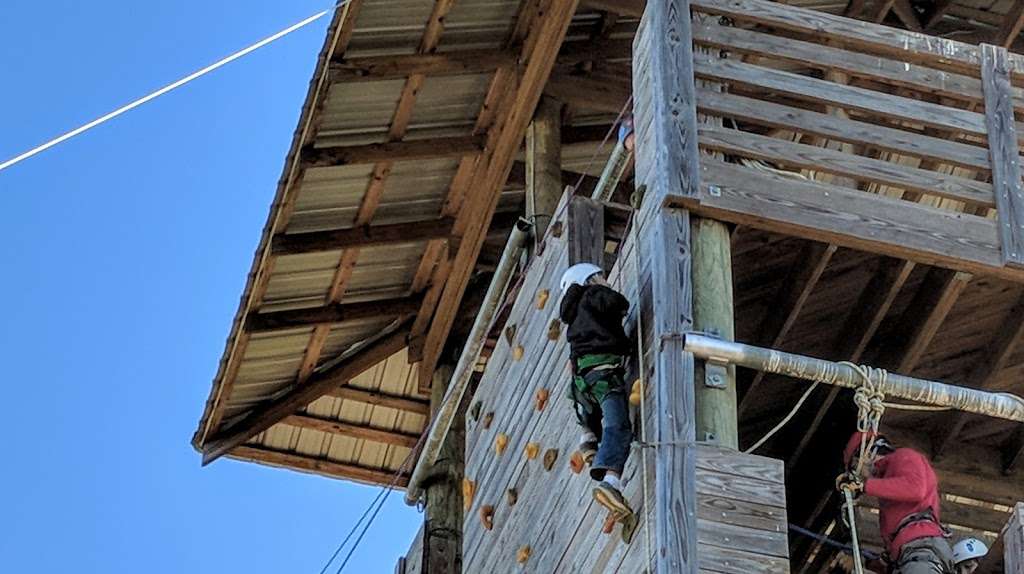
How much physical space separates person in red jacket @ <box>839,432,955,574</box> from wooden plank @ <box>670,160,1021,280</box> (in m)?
1.20

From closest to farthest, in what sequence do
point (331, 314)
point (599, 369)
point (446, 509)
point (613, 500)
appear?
point (613, 500) < point (599, 369) < point (446, 509) < point (331, 314)

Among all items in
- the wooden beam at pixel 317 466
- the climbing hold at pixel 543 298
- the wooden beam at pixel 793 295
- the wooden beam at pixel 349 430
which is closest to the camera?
the climbing hold at pixel 543 298

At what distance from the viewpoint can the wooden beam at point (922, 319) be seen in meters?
14.0

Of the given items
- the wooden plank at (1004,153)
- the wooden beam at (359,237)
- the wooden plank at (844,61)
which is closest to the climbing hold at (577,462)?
the wooden plank at (844,61)

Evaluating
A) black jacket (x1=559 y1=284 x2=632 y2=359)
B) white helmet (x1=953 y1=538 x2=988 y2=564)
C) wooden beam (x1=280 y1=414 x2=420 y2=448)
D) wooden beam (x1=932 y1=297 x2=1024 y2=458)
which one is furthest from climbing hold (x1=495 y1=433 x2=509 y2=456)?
wooden beam (x1=280 y1=414 x2=420 y2=448)

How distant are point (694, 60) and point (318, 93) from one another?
4.46 meters

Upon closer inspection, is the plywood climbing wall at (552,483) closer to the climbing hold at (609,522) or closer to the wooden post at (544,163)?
the climbing hold at (609,522)

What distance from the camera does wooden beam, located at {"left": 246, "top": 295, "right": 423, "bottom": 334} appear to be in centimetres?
1783

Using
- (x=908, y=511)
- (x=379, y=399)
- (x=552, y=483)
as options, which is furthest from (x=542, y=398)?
(x=379, y=399)

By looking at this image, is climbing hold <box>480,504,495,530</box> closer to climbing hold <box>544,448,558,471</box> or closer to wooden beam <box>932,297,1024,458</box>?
climbing hold <box>544,448,558,471</box>

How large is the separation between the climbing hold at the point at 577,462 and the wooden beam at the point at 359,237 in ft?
20.3

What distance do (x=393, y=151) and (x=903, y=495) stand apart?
6.57m

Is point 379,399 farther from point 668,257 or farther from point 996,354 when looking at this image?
point 668,257

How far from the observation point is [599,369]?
35.6 ft
